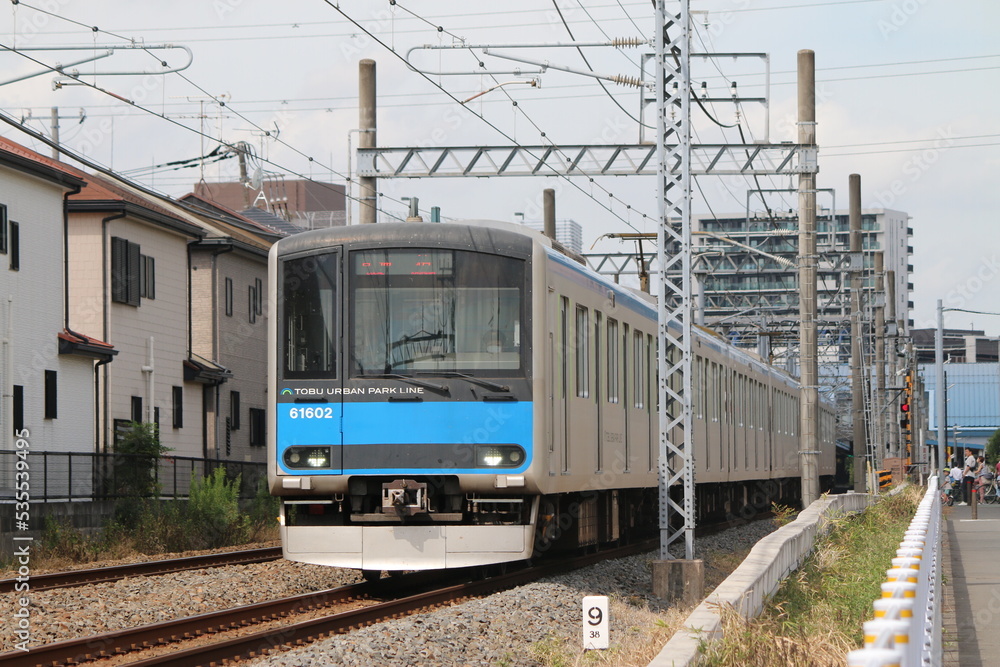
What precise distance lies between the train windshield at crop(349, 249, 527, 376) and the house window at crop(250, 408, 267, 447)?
24.1 metres

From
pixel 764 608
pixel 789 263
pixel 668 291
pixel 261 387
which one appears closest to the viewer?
pixel 764 608

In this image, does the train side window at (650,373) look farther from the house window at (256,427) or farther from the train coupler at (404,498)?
the house window at (256,427)

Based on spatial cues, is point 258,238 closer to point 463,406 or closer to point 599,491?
point 599,491

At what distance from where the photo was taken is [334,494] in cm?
1239

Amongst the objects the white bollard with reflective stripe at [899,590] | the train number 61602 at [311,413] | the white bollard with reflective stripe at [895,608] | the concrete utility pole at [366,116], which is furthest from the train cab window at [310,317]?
the concrete utility pole at [366,116]

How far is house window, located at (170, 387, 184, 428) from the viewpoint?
31344 mm

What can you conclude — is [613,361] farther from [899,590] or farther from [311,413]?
[899,590]

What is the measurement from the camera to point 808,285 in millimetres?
24500

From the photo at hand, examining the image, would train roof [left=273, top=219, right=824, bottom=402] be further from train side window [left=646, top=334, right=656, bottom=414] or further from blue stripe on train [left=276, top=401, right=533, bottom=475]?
train side window [left=646, top=334, right=656, bottom=414]

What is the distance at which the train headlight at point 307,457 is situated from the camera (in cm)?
1222

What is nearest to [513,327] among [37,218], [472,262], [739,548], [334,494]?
[472,262]

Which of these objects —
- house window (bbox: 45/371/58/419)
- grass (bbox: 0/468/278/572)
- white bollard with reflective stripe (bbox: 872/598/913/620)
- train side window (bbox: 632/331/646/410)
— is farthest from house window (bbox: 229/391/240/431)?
white bollard with reflective stripe (bbox: 872/598/913/620)

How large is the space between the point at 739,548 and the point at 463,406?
9653 mm

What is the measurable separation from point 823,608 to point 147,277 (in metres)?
21.5
